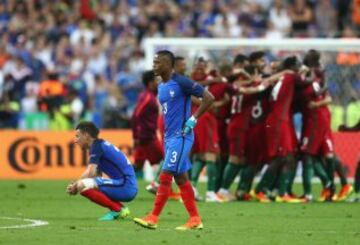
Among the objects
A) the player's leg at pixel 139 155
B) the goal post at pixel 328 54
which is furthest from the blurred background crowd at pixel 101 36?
the player's leg at pixel 139 155

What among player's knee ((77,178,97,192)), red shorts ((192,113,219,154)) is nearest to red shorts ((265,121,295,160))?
red shorts ((192,113,219,154))

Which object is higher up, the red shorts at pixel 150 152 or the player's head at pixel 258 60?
the player's head at pixel 258 60

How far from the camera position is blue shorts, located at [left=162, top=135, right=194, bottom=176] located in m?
15.6

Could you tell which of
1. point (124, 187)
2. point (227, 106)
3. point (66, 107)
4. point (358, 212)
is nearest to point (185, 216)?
point (124, 187)

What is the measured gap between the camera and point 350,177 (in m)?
27.0

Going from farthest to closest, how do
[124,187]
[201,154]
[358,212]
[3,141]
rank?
[3,141]
[201,154]
[358,212]
[124,187]

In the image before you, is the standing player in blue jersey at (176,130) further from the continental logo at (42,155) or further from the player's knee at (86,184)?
the continental logo at (42,155)

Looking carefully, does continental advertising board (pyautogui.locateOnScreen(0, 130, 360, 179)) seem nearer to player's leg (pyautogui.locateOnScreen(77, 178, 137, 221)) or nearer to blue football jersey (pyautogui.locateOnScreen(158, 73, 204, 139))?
player's leg (pyautogui.locateOnScreen(77, 178, 137, 221))

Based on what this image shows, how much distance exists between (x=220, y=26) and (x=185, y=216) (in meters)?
16.4

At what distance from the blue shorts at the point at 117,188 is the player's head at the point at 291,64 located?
483 centimetres

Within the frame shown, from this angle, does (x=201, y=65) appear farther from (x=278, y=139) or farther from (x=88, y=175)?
(x=88, y=175)

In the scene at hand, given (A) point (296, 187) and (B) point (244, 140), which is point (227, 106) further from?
(A) point (296, 187)

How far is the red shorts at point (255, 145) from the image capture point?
2169 centimetres

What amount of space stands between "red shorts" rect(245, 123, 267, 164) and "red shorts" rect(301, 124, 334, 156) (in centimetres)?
73
